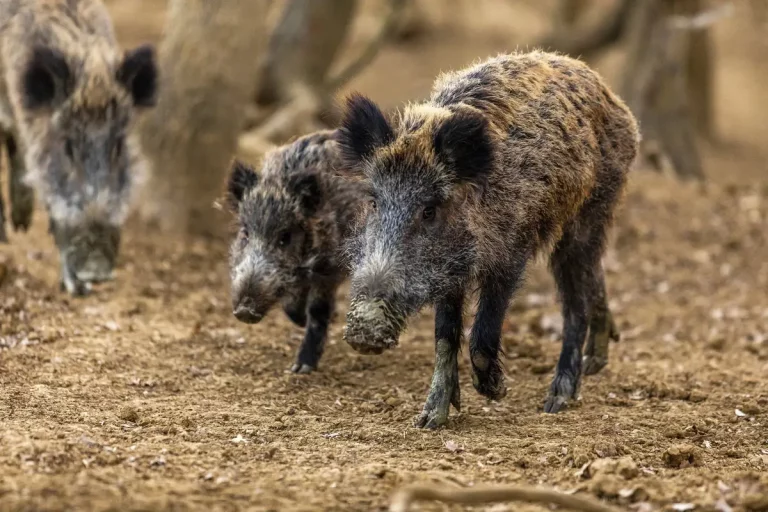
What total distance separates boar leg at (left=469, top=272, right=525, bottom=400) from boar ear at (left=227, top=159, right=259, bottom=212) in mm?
1915

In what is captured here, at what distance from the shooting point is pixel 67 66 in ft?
27.5

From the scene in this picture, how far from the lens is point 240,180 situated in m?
7.23

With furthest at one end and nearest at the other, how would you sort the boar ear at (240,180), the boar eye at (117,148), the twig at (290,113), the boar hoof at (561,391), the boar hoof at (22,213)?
the twig at (290,113) < the boar hoof at (22,213) < the boar eye at (117,148) < the boar ear at (240,180) < the boar hoof at (561,391)

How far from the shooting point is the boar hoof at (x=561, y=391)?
6684mm

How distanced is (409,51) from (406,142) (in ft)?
67.9

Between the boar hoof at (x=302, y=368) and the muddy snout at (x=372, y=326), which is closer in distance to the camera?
the muddy snout at (x=372, y=326)

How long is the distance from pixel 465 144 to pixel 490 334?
106cm

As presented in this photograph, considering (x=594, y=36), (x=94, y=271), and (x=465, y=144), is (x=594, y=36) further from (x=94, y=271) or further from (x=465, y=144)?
(x=465, y=144)

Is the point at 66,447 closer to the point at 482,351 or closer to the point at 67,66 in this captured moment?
the point at 482,351

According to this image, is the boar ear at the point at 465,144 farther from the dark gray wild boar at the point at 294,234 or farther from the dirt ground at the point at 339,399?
the dirt ground at the point at 339,399

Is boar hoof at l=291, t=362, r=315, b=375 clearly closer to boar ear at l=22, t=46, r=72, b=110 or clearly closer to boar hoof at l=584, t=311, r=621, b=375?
boar hoof at l=584, t=311, r=621, b=375

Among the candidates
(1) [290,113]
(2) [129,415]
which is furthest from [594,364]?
(1) [290,113]

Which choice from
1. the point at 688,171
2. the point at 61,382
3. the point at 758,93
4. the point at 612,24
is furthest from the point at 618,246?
the point at 758,93

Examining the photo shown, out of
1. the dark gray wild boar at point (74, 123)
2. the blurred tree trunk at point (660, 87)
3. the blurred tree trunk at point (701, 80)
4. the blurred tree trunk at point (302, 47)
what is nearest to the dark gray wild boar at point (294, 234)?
the dark gray wild boar at point (74, 123)
